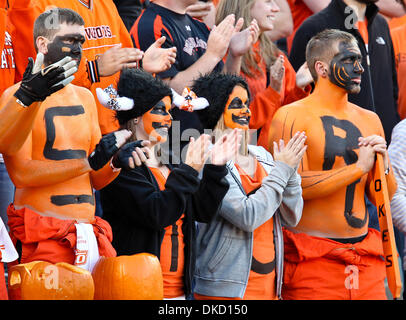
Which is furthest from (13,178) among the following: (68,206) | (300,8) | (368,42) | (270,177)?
(300,8)

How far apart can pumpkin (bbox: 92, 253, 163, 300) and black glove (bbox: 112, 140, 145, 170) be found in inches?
18.3

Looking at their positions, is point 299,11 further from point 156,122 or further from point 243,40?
point 156,122

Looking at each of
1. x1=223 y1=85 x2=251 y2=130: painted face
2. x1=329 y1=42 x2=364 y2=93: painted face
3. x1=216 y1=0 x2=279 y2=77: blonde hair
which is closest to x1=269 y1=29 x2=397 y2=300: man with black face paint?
x1=329 y1=42 x2=364 y2=93: painted face

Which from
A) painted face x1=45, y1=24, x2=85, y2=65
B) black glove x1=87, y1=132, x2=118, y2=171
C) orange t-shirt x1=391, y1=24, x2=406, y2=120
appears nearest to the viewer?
black glove x1=87, y1=132, x2=118, y2=171

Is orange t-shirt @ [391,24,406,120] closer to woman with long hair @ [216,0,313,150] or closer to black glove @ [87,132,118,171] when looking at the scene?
woman with long hair @ [216,0,313,150]

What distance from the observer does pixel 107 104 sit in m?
4.02

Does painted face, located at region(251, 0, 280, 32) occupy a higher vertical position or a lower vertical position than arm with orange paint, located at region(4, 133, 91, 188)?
higher

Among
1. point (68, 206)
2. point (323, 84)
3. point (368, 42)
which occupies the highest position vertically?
point (368, 42)

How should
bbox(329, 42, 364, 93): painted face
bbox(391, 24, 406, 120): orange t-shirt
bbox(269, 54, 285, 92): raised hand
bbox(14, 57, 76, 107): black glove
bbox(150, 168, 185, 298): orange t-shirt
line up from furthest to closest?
bbox(391, 24, 406, 120): orange t-shirt, bbox(269, 54, 285, 92): raised hand, bbox(329, 42, 364, 93): painted face, bbox(150, 168, 185, 298): orange t-shirt, bbox(14, 57, 76, 107): black glove

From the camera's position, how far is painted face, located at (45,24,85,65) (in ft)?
12.6

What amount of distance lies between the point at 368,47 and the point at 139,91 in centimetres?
237

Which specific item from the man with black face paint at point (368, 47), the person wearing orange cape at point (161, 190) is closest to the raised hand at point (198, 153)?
the person wearing orange cape at point (161, 190)

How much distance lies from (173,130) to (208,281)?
0.91 meters
